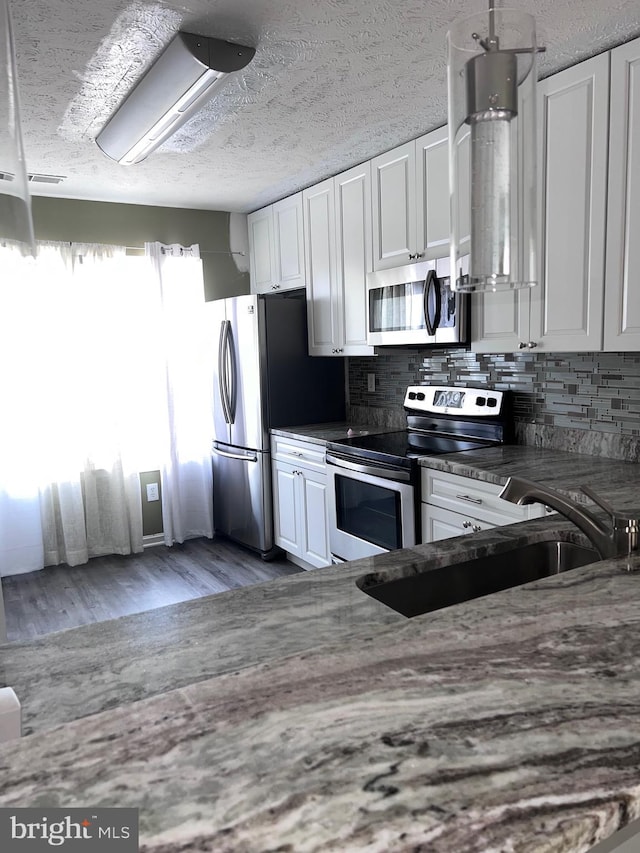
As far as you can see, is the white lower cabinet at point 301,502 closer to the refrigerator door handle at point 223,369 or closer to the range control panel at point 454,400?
the refrigerator door handle at point 223,369

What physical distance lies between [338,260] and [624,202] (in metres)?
1.85

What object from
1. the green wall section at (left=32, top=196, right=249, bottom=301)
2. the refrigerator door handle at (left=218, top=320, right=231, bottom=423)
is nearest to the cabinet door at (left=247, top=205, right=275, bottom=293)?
the green wall section at (left=32, top=196, right=249, bottom=301)

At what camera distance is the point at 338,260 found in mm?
3844

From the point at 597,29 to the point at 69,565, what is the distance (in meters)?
4.06

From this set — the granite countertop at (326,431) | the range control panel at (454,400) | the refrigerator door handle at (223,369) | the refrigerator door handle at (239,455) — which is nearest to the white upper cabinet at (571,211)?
the range control panel at (454,400)

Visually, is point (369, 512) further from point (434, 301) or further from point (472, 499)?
point (434, 301)

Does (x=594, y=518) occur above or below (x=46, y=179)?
below

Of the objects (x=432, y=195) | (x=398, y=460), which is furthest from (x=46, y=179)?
(x=398, y=460)

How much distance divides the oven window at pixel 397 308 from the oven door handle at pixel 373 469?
0.72 meters

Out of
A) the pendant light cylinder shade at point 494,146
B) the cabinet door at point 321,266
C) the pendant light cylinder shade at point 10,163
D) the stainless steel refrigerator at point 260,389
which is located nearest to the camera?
the pendant light cylinder shade at point 10,163

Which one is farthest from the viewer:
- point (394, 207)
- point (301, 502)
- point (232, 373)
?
point (232, 373)

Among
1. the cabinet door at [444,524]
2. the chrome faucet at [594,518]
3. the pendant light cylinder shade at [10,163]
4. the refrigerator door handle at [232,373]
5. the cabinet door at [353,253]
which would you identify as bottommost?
the cabinet door at [444,524]

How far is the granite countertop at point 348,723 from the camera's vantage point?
598 millimetres

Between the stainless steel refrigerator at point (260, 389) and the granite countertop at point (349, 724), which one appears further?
the stainless steel refrigerator at point (260, 389)
